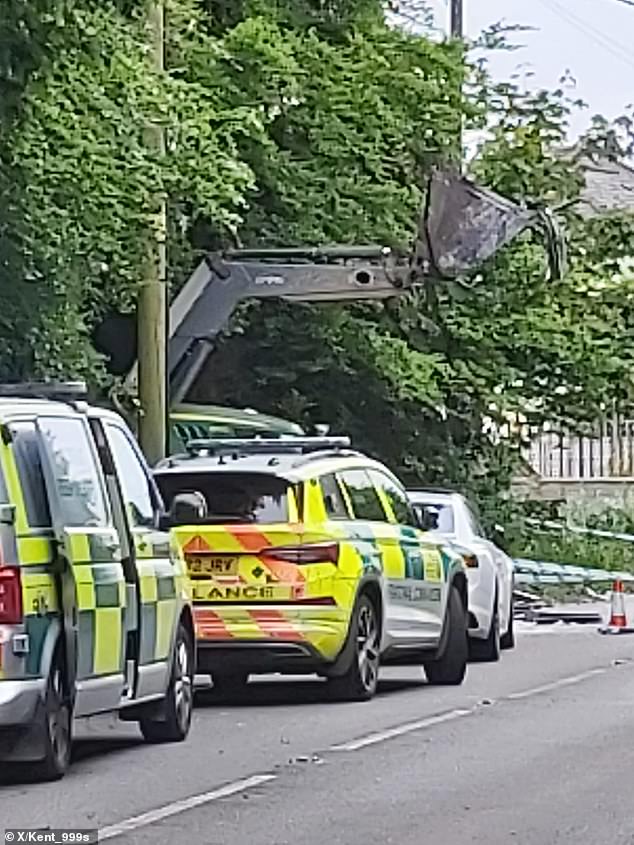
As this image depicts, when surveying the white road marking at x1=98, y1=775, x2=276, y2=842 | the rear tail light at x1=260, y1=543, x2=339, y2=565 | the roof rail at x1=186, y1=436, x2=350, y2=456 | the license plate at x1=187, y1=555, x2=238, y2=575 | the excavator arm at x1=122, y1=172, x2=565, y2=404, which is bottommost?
the white road marking at x1=98, y1=775, x2=276, y2=842

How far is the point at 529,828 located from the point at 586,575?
24210 millimetres

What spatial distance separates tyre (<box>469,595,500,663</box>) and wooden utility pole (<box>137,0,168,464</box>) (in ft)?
11.6

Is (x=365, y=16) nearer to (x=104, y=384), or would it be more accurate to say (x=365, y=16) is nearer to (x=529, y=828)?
(x=104, y=384)

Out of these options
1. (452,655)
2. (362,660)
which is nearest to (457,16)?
(452,655)

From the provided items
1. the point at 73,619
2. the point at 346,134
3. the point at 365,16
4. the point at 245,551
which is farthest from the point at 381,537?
the point at 365,16

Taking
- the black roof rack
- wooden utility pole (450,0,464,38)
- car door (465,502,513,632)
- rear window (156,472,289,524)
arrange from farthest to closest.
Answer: wooden utility pole (450,0,464,38), car door (465,502,513,632), rear window (156,472,289,524), the black roof rack

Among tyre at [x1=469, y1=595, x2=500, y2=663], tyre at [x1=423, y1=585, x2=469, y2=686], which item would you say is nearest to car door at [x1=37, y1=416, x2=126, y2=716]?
tyre at [x1=423, y1=585, x2=469, y2=686]

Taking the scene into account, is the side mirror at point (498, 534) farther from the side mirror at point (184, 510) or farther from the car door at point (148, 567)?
the car door at point (148, 567)

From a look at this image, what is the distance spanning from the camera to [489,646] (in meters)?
23.0

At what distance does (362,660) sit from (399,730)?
2033 millimetres

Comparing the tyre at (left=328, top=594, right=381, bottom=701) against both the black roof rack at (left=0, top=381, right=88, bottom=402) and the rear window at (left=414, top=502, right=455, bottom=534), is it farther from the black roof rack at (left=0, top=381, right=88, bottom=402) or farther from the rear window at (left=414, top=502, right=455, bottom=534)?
the rear window at (left=414, top=502, right=455, bottom=534)

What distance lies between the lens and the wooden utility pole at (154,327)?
76.2 feet

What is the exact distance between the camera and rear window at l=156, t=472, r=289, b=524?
Answer: 55.9ft

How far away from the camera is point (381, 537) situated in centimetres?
1820
